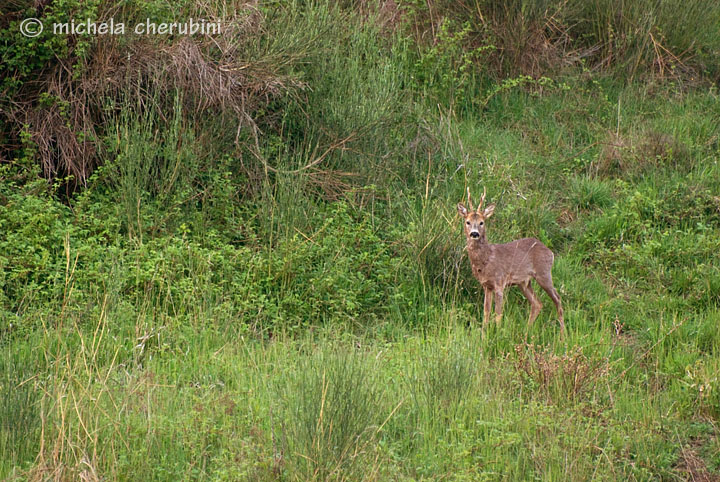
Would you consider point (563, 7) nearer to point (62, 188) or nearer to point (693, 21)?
point (693, 21)

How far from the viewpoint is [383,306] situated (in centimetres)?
765

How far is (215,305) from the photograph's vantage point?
725 centimetres

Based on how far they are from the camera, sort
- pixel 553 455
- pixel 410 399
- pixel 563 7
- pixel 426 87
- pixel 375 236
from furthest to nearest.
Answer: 1. pixel 563 7
2. pixel 426 87
3. pixel 375 236
4. pixel 410 399
5. pixel 553 455

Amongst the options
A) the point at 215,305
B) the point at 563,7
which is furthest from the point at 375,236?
the point at 563,7

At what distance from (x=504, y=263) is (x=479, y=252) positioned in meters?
0.23

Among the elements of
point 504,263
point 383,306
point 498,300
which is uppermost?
point 504,263

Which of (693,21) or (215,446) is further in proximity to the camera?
(693,21)

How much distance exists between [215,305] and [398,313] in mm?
1439

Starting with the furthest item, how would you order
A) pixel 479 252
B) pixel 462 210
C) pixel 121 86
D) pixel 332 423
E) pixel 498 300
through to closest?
pixel 121 86 → pixel 462 210 → pixel 479 252 → pixel 498 300 → pixel 332 423

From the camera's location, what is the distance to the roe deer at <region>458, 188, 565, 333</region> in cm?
768

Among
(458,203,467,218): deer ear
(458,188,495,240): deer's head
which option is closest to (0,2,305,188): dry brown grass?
(458,203,467,218): deer ear

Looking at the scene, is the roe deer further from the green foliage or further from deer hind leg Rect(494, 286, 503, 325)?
the green foliage

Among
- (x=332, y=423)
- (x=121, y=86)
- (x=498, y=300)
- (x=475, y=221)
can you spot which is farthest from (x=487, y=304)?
(x=121, y=86)

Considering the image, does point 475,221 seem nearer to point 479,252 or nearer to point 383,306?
point 479,252
